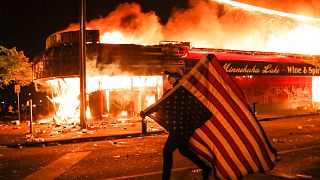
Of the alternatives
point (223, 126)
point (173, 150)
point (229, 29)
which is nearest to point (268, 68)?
point (229, 29)

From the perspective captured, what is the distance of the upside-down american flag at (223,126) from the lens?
509cm

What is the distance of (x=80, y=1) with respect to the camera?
17578 millimetres

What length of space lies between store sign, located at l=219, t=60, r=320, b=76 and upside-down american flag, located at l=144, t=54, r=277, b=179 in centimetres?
2036

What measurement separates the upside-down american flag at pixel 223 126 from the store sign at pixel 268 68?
2036 cm

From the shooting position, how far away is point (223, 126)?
5.15 metres

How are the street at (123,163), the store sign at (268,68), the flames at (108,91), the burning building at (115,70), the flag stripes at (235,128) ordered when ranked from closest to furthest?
1. the flag stripes at (235,128)
2. the street at (123,163)
3. the burning building at (115,70)
4. the flames at (108,91)
5. the store sign at (268,68)

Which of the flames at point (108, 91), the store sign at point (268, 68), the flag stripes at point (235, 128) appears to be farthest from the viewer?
the store sign at point (268, 68)

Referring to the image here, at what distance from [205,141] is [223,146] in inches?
10.4

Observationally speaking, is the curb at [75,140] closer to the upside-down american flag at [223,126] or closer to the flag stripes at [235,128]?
the upside-down american flag at [223,126]

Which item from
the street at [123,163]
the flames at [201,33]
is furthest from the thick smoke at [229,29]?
the street at [123,163]

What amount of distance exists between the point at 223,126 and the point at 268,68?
24.2m

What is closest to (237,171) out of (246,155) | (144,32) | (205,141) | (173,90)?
(246,155)

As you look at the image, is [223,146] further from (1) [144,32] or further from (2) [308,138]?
(1) [144,32]

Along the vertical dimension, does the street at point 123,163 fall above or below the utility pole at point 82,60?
below
